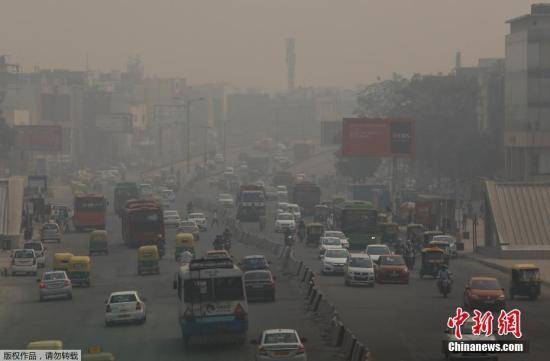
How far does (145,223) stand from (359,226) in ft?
43.8

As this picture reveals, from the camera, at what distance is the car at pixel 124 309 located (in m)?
50.2

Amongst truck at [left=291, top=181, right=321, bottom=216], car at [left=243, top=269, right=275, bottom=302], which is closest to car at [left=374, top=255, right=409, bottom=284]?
car at [left=243, top=269, right=275, bottom=302]

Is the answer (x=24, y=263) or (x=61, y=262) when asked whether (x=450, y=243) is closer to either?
(x=61, y=262)

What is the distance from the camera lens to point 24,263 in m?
77.2

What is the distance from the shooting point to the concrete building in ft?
444

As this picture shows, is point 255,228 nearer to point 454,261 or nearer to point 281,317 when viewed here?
point 454,261

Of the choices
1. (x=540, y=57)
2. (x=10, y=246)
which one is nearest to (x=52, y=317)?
(x=10, y=246)

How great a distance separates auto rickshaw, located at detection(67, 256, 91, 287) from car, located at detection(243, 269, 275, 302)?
13971 millimetres

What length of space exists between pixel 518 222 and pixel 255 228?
3410 cm

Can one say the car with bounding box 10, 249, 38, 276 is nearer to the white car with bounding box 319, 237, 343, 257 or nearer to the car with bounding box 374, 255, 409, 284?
the white car with bounding box 319, 237, 343, 257

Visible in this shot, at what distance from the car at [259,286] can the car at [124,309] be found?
7485 mm

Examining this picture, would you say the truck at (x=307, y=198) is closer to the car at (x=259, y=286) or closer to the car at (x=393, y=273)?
the car at (x=393, y=273)

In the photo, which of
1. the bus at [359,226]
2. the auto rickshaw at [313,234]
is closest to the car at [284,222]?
the auto rickshaw at [313,234]

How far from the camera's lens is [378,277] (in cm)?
6638
